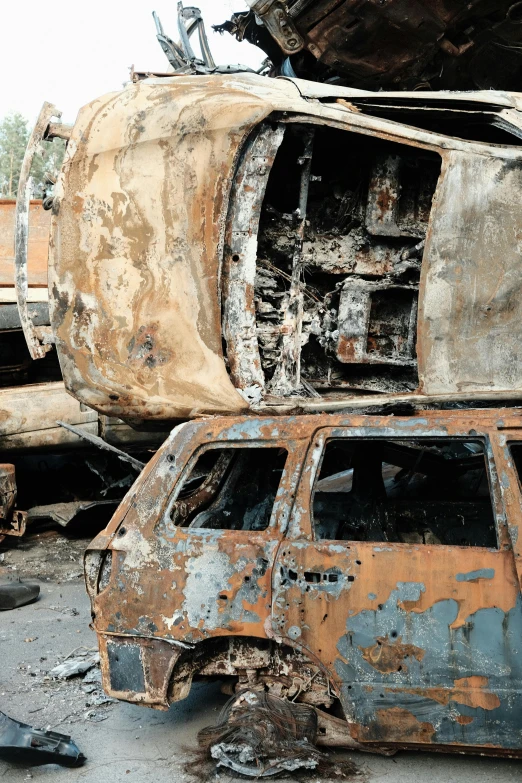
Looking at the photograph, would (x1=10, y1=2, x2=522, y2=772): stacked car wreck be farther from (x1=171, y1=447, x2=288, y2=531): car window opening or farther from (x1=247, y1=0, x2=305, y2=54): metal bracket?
(x1=247, y1=0, x2=305, y2=54): metal bracket

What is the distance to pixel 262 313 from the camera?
17.5ft

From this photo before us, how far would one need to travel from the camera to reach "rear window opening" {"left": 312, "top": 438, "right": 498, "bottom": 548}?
4715 millimetres

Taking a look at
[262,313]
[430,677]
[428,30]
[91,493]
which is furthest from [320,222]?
[91,493]

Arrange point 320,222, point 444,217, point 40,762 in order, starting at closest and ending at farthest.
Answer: point 40,762, point 444,217, point 320,222

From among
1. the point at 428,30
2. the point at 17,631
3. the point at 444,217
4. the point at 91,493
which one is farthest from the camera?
the point at 91,493

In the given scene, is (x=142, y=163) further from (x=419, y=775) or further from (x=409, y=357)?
(x=419, y=775)

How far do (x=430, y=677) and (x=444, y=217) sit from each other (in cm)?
271

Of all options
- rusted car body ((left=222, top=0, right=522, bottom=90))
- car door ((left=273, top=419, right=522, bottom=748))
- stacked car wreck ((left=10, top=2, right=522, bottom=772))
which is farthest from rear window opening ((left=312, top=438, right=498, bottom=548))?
rusted car body ((left=222, top=0, right=522, bottom=90))

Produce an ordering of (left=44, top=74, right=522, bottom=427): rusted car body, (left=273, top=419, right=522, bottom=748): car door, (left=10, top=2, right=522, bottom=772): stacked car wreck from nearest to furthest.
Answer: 1. (left=273, top=419, right=522, bottom=748): car door
2. (left=10, top=2, right=522, bottom=772): stacked car wreck
3. (left=44, top=74, right=522, bottom=427): rusted car body

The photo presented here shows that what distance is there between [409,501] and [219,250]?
73.1 inches

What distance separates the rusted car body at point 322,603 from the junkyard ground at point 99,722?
0.23m

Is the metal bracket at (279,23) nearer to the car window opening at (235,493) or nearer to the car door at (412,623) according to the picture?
the car window opening at (235,493)

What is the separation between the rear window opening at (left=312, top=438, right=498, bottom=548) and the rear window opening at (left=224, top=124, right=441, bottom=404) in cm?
60

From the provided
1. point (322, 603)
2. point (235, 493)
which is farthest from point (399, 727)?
point (235, 493)
